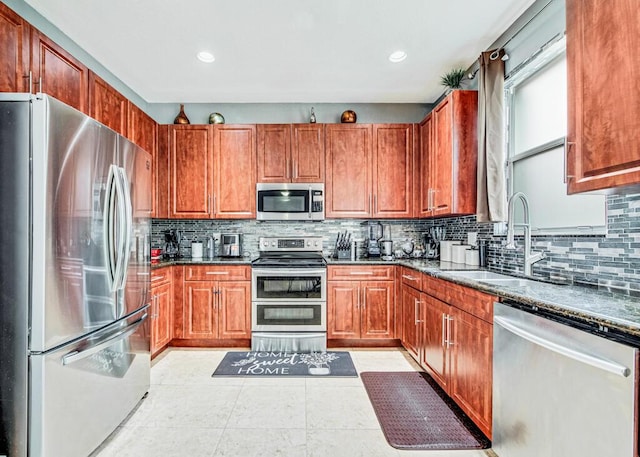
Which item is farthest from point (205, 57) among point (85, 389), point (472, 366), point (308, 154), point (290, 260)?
point (472, 366)

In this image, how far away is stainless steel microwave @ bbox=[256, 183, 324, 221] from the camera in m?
3.74

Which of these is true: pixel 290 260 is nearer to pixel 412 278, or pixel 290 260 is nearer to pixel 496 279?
pixel 412 278

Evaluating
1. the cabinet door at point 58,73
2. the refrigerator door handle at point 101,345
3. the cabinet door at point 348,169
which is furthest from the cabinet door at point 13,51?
the cabinet door at point 348,169

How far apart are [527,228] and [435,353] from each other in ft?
3.69

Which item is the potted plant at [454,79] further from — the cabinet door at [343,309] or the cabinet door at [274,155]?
the cabinet door at [343,309]

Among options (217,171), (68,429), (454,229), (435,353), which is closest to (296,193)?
(217,171)

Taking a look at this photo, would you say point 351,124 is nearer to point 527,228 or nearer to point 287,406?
point 527,228

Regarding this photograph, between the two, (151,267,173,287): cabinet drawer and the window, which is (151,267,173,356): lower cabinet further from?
the window

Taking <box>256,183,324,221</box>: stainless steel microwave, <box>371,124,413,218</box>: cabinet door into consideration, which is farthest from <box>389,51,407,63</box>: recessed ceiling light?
<box>256,183,324,221</box>: stainless steel microwave

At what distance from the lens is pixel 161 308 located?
3182 millimetres

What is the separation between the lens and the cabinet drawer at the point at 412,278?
2858 mm

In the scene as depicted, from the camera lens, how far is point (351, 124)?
3764mm

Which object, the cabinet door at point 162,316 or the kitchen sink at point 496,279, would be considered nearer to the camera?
the kitchen sink at point 496,279

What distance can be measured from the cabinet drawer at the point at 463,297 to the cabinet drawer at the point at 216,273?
1834 mm
